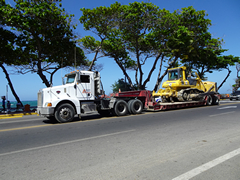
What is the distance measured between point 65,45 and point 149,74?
1186cm

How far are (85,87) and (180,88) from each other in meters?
9.32

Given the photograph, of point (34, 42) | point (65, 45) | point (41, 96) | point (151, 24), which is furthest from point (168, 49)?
point (41, 96)

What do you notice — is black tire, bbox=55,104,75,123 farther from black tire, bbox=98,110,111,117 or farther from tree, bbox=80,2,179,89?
tree, bbox=80,2,179,89

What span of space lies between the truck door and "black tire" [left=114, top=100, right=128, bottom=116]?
1706mm

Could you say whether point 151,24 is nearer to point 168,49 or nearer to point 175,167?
point 168,49

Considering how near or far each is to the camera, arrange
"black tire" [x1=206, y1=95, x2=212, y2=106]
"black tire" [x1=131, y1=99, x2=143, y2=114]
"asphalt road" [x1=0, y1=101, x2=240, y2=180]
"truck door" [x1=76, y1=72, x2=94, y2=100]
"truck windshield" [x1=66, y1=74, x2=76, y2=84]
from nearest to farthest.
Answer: "asphalt road" [x1=0, y1=101, x2=240, y2=180] < "truck door" [x1=76, y1=72, x2=94, y2=100] < "truck windshield" [x1=66, y1=74, x2=76, y2=84] < "black tire" [x1=131, y1=99, x2=143, y2=114] < "black tire" [x1=206, y1=95, x2=212, y2=106]

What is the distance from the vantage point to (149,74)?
25.8m

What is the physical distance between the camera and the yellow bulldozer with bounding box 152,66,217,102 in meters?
15.7

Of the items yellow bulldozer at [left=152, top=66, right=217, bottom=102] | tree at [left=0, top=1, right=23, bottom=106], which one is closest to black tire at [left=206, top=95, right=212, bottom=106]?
yellow bulldozer at [left=152, top=66, right=217, bottom=102]

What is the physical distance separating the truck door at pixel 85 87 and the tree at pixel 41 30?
17.9 feet

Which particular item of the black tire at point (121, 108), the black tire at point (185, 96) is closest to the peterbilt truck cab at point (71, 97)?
the black tire at point (121, 108)

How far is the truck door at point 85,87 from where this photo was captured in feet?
33.9

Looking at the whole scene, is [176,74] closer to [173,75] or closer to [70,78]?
[173,75]

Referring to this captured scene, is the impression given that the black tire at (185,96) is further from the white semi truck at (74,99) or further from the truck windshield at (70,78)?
the truck windshield at (70,78)
